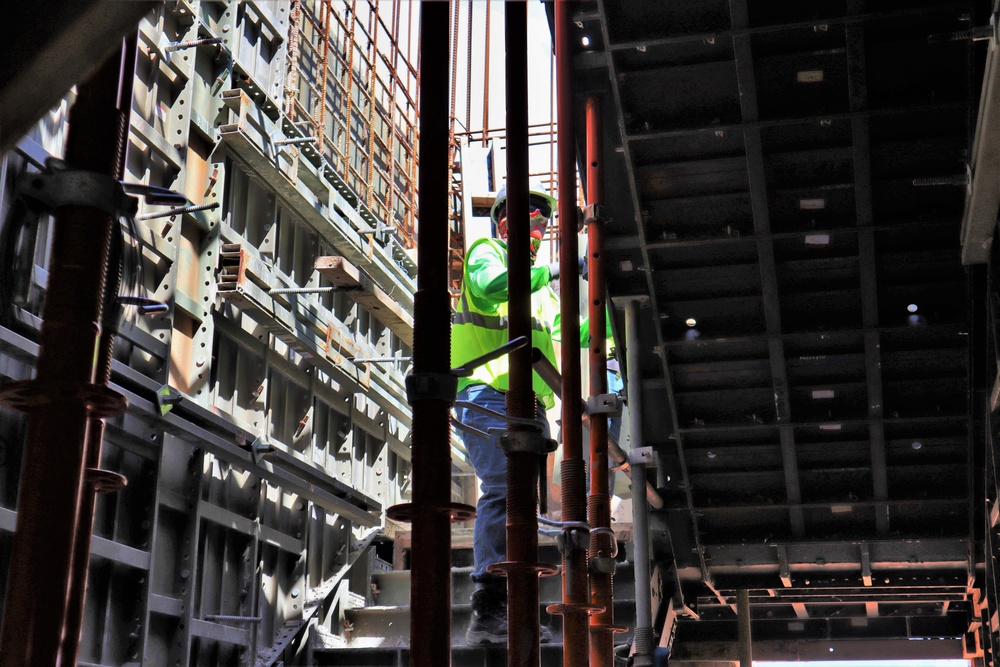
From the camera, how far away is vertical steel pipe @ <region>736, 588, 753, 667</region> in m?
11.3

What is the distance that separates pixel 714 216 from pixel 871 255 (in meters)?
1.22

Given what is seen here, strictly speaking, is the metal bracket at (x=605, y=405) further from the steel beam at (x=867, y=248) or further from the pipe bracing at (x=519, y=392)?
the pipe bracing at (x=519, y=392)

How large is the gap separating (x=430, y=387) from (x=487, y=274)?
4.19 metres

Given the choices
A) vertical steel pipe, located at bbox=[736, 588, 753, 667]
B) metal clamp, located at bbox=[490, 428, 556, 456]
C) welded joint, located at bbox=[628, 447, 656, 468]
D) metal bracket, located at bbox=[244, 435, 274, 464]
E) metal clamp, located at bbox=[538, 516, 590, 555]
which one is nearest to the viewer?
metal clamp, located at bbox=[490, 428, 556, 456]

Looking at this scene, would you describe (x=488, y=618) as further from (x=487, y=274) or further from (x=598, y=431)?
(x=487, y=274)

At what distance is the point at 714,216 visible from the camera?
9016mm

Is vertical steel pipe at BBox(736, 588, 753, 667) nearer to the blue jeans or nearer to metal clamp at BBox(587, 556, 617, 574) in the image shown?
metal clamp at BBox(587, 556, 617, 574)

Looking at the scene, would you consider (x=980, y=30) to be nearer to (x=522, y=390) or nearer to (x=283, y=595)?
(x=522, y=390)

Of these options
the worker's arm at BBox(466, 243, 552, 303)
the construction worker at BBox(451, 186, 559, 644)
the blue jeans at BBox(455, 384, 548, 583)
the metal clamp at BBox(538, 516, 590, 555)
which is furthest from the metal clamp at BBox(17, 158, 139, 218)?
the blue jeans at BBox(455, 384, 548, 583)

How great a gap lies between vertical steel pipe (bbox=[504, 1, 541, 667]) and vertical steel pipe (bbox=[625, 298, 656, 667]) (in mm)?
3993

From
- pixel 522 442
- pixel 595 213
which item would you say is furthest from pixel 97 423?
pixel 595 213

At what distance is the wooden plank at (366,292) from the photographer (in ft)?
29.5

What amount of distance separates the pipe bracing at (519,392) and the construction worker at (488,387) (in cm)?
229

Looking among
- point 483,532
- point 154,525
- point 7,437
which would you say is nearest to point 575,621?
point 483,532
